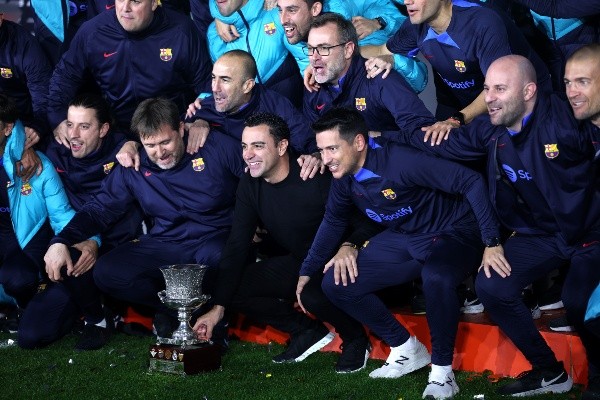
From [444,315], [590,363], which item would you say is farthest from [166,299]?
[590,363]

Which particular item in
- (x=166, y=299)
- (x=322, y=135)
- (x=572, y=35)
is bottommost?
(x=166, y=299)

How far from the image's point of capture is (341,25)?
6.20 m

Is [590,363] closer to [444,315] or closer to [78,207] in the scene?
[444,315]

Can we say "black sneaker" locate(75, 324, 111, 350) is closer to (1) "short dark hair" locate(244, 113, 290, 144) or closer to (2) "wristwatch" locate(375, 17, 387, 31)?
(1) "short dark hair" locate(244, 113, 290, 144)

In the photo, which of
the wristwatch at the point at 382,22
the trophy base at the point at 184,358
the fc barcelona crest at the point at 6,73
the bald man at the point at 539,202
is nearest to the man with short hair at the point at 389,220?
the bald man at the point at 539,202

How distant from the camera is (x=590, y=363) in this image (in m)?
4.99

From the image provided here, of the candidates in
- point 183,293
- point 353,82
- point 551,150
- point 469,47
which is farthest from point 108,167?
point 551,150

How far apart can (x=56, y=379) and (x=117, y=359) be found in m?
0.48

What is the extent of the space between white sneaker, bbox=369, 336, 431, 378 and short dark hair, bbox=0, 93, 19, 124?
9.92 feet

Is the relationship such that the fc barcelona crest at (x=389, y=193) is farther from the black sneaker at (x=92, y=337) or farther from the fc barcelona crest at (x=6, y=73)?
the fc barcelona crest at (x=6, y=73)

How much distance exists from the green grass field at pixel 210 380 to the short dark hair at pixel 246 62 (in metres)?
1.68

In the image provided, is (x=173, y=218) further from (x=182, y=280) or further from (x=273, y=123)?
(x=273, y=123)

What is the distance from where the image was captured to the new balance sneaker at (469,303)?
Result: 236 inches

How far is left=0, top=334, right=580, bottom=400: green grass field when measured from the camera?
5.38 metres
